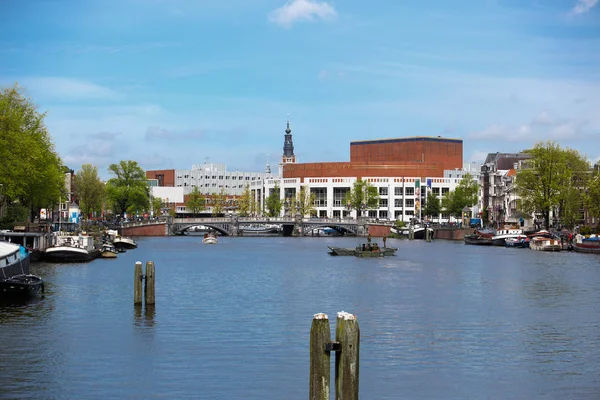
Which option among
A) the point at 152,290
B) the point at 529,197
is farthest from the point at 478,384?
the point at 529,197

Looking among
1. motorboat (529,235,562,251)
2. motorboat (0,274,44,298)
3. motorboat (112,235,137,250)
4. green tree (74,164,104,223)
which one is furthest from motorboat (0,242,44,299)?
green tree (74,164,104,223)

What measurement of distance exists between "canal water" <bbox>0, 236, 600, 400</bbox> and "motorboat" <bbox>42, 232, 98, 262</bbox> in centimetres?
1204

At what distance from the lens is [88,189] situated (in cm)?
18175

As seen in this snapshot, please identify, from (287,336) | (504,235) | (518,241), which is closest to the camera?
(287,336)

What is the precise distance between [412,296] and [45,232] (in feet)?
159

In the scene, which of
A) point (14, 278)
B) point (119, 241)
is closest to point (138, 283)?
point (14, 278)

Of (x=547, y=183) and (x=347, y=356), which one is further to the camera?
(x=547, y=183)

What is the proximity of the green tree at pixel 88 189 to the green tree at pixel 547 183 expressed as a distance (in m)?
84.0

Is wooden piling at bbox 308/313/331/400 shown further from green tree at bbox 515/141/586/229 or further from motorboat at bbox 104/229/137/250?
green tree at bbox 515/141/586/229

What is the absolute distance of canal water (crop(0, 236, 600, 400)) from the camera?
111ft

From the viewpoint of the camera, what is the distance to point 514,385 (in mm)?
34625

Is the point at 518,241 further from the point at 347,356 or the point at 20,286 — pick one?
the point at 347,356

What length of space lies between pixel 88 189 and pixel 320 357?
16330 centimetres

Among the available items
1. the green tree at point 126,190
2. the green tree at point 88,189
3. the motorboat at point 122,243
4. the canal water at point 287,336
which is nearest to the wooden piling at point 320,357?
the canal water at point 287,336
